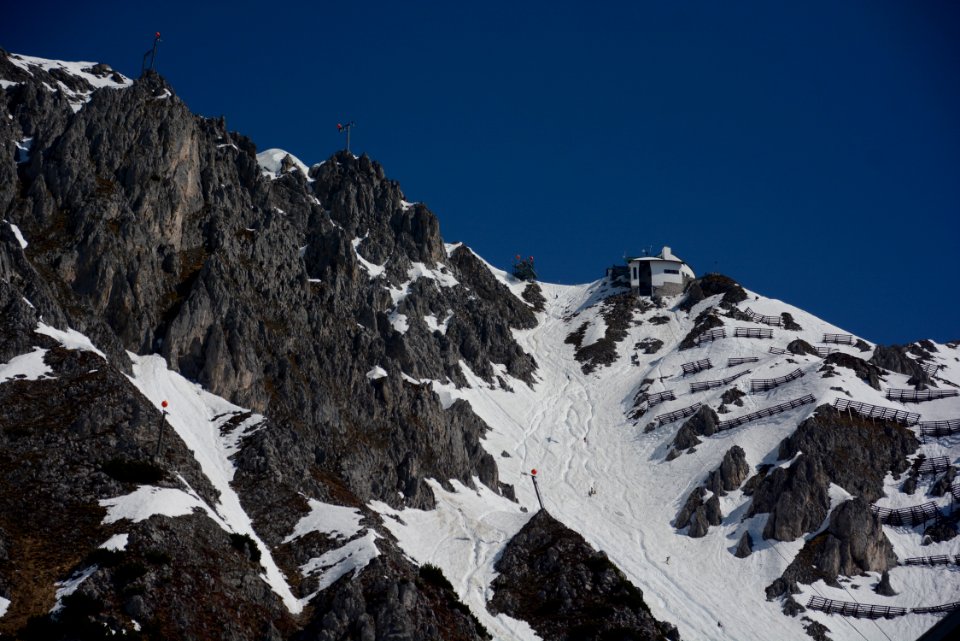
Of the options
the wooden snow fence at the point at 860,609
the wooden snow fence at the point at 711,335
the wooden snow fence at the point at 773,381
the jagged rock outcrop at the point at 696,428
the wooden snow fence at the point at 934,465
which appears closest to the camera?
the wooden snow fence at the point at 860,609

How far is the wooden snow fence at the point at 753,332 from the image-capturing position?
541ft

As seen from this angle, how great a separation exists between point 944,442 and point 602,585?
193 ft

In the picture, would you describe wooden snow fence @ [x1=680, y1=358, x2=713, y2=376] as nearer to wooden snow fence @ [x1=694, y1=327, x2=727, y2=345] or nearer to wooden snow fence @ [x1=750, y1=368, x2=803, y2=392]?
wooden snow fence @ [x1=694, y1=327, x2=727, y2=345]

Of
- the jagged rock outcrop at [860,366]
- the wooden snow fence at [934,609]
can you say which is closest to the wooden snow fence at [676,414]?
the jagged rock outcrop at [860,366]

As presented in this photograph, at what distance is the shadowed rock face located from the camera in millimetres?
68000

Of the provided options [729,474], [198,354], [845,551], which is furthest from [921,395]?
[198,354]

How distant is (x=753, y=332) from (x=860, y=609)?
232 feet

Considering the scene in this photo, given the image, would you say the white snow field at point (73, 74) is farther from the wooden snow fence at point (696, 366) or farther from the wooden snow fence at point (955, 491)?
the wooden snow fence at point (955, 491)

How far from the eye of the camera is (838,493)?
11488cm

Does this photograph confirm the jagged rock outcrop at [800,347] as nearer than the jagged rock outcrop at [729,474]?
No

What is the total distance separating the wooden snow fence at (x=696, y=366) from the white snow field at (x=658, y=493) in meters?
1.50

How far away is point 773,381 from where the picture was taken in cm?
14088

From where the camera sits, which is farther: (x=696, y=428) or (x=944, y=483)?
(x=696, y=428)

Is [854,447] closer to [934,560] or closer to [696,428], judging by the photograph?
[934,560]
